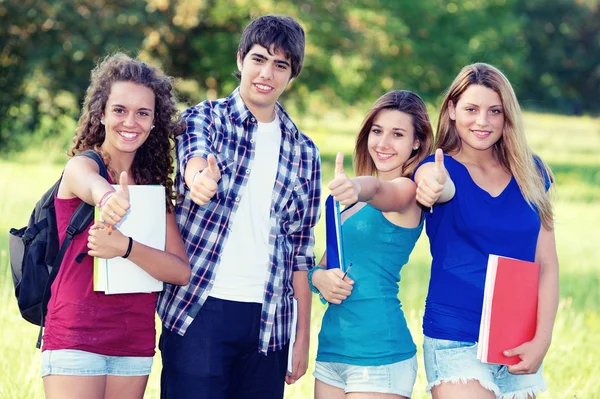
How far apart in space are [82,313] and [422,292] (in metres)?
5.57

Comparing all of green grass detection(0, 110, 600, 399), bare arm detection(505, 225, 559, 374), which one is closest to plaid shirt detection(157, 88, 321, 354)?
bare arm detection(505, 225, 559, 374)

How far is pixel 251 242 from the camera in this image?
373 centimetres

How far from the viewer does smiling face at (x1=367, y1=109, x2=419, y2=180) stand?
3.87m

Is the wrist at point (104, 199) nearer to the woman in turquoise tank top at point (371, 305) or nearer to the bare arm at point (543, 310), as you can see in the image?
the woman in turquoise tank top at point (371, 305)

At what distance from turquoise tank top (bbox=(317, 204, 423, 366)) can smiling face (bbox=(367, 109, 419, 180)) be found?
0.26 meters

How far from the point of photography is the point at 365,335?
11.9 ft

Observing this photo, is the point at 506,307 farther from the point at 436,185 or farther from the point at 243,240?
the point at 243,240

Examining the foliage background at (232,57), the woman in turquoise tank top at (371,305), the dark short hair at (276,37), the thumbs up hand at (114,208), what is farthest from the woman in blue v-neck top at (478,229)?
the foliage background at (232,57)

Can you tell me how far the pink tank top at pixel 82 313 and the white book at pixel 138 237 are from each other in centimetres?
7

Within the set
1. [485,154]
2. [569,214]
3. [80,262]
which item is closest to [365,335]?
[485,154]

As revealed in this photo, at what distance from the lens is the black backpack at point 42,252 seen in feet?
11.3

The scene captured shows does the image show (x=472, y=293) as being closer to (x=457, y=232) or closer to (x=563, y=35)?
(x=457, y=232)

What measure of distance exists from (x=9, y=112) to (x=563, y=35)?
124 ft

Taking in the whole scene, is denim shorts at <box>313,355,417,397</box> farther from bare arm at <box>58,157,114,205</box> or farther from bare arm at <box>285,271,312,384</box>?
bare arm at <box>58,157,114,205</box>
